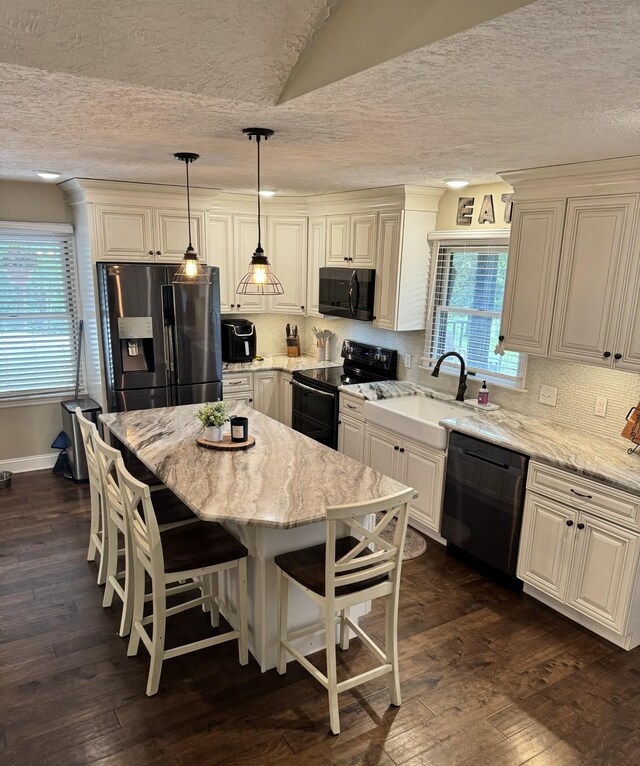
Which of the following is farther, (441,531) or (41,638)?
(441,531)

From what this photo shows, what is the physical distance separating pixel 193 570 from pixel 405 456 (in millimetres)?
1958

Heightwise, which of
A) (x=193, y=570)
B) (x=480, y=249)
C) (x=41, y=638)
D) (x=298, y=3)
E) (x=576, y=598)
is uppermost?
(x=298, y=3)

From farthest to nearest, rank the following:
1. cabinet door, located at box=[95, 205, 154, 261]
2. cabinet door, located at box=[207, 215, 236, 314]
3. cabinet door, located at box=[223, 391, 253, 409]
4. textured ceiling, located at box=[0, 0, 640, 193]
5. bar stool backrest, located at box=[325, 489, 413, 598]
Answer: cabinet door, located at box=[223, 391, 253, 409], cabinet door, located at box=[207, 215, 236, 314], cabinet door, located at box=[95, 205, 154, 261], bar stool backrest, located at box=[325, 489, 413, 598], textured ceiling, located at box=[0, 0, 640, 193]

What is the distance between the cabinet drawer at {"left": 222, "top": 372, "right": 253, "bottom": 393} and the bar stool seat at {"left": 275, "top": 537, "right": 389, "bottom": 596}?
2.83 metres

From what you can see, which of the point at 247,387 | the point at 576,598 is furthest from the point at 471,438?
the point at 247,387

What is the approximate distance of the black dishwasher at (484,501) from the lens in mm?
3232

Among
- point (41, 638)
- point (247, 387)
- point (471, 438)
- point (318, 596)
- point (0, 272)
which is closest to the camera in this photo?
point (318, 596)

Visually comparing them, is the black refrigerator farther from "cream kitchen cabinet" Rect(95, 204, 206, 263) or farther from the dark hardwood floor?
the dark hardwood floor

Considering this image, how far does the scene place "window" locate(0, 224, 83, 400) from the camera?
4.72 meters

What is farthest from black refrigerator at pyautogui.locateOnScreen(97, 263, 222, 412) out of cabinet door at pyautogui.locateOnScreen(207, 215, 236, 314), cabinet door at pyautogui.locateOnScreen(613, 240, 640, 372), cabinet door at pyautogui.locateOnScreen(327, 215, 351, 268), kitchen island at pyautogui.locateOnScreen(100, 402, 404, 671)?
cabinet door at pyautogui.locateOnScreen(613, 240, 640, 372)

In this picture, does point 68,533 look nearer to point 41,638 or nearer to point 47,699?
point 41,638

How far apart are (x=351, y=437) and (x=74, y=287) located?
2.85 m

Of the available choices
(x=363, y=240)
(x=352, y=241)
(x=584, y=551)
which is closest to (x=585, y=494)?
(x=584, y=551)

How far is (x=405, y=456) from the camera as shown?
4.00 m
